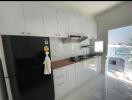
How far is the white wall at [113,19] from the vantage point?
2.76m

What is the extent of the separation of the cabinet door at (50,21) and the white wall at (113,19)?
2318 millimetres

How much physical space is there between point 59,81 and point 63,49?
1116 mm

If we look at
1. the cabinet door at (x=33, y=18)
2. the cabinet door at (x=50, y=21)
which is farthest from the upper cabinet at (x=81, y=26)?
the cabinet door at (x=33, y=18)

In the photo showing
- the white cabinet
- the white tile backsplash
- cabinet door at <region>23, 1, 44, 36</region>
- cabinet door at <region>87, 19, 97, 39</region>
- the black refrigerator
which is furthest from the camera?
cabinet door at <region>87, 19, 97, 39</region>

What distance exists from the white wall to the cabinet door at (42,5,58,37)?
2318 mm

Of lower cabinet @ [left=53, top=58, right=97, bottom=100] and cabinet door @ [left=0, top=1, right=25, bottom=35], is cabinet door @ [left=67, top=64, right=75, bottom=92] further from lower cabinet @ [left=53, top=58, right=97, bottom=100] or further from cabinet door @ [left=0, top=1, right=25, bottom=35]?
cabinet door @ [left=0, top=1, right=25, bottom=35]

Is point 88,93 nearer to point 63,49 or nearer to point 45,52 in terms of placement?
point 63,49

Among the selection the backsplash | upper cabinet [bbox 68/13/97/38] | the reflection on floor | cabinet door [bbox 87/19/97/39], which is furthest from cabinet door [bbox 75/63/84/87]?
cabinet door [bbox 87/19/97/39]

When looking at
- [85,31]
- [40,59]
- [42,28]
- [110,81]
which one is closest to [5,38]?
[40,59]

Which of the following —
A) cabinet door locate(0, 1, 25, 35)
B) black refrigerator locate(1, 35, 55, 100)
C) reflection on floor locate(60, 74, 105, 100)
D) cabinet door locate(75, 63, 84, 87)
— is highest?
cabinet door locate(0, 1, 25, 35)

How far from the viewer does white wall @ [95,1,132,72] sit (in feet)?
9.07

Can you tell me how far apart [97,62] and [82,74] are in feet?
3.75

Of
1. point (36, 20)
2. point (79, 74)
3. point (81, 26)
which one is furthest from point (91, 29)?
point (36, 20)

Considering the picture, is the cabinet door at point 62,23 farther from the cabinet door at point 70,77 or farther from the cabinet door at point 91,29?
the cabinet door at point 91,29
